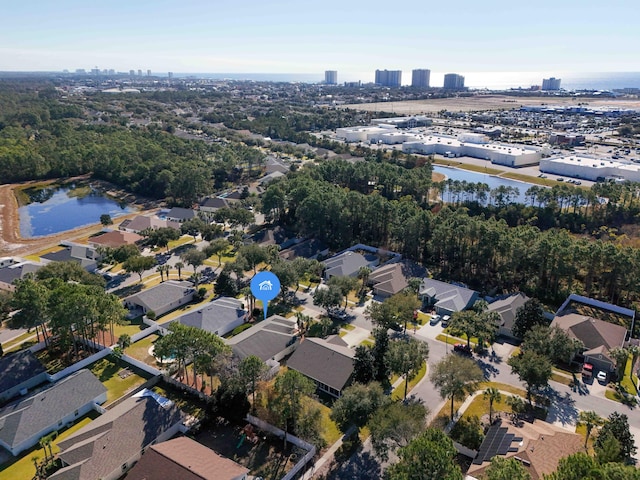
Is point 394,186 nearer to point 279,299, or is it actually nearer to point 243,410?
point 279,299

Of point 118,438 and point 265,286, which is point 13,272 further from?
point 118,438

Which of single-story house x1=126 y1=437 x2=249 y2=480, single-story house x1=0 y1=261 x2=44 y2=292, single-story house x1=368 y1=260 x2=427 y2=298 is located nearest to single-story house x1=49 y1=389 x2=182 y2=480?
single-story house x1=126 y1=437 x2=249 y2=480

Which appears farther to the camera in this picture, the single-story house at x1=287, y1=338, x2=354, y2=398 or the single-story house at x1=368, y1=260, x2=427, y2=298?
the single-story house at x1=368, y1=260, x2=427, y2=298

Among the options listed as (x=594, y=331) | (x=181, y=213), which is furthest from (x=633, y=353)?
(x=181, y=213)

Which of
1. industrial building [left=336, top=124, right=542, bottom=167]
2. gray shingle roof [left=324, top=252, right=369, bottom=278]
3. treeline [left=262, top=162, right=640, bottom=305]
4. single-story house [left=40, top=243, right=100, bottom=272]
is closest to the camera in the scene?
treeline [left=262, top=162, right=640, bottom=305]

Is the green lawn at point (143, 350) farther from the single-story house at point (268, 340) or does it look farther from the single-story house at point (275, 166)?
the single-story house at point (275, 166)

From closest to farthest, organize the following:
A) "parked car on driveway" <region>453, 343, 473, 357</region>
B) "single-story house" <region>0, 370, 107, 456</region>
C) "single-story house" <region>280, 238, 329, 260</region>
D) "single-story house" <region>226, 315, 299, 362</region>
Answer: "single-story house" <region>0, 370, 107, 456</region> → "single-story house" <region>226, 315, 299, 362</region> → "parked car on driveway" <region>453, 343, 473, 357</region> → "single-story house" <region>280, 238, 329, 260</region>

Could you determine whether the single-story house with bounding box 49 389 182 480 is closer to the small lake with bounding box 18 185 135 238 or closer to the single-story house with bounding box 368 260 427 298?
the single-story house with bounding box 368 260 427 298
